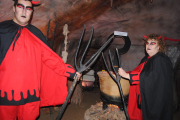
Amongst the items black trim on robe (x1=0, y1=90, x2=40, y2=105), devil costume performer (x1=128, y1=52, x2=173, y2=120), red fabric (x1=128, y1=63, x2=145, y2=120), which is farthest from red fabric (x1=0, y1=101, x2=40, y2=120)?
red fabric (x1=128, y1=63, x2=145, y2=120)

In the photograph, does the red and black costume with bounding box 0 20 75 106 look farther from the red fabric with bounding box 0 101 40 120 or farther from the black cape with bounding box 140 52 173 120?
the black cape with bounding box 140 52 173 120

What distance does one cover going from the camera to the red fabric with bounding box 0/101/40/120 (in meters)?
1.17

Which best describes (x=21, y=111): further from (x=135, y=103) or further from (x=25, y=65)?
(x=135, y=103)

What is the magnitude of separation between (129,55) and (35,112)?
3847 millimetres

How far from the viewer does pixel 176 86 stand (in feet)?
12.3

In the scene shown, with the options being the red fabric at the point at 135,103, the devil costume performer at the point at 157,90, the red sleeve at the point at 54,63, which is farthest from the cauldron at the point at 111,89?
the red sleeve at the point at 54,63

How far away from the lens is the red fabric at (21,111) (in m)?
1.17

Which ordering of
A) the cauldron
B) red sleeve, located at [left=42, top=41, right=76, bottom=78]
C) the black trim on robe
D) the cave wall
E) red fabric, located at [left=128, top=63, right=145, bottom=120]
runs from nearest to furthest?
the black trim on robe, red sleeve, located at [left=42, top=41, right=76, bottom=78], red fabric, located at [left=128, top=63, right=145, bottom=120], the cave wall, the cauldron

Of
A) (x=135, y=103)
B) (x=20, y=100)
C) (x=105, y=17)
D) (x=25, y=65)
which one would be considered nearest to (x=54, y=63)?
(x=25, y=65)

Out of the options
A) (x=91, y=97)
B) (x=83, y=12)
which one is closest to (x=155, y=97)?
(x=83, y=12)

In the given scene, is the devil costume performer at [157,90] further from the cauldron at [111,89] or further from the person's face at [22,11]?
the person's face at [22,11]

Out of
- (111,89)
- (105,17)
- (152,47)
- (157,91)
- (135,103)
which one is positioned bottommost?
(135,103)

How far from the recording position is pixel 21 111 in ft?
4.12

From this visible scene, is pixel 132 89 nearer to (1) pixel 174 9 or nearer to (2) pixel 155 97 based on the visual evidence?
(2) pixel 155 97
